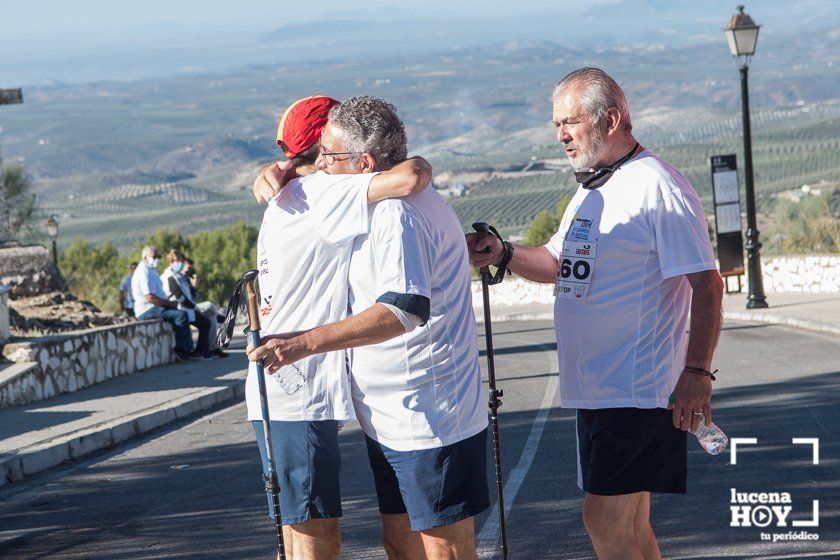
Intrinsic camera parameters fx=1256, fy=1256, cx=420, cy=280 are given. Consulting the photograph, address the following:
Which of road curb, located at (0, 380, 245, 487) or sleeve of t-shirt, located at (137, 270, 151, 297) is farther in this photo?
sleeve of t-shirt, located at (137, 270, 151, 297)

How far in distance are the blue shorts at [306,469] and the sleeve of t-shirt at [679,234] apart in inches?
47.7

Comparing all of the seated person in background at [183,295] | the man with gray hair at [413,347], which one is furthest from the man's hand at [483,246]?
the seated person in background at [183,295]

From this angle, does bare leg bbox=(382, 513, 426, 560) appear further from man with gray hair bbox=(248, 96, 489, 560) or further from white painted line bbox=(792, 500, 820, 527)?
white painted line bbox=(792, 500, 820, 527)

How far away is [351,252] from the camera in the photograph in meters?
3.93

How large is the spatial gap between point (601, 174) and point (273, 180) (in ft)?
3.69

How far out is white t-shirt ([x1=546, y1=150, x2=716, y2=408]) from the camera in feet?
13.6

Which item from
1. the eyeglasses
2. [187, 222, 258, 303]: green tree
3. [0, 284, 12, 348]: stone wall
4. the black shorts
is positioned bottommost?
[187, 222, 258, 303]: green tree

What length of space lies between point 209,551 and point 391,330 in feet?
10.0

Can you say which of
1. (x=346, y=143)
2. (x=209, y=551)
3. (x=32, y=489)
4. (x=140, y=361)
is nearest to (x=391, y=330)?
(x=346, y=143)

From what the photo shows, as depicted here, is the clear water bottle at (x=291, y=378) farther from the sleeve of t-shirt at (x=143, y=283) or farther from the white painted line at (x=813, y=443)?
the sleeve of t-shirt at (x=143, y=283)

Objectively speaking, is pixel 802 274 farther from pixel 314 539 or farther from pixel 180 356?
pixel 314 539

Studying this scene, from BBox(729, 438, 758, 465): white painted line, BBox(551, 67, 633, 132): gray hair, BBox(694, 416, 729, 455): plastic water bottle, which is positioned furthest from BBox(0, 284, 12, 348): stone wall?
BBox(694, 416, 729, 455): plastic water bottle

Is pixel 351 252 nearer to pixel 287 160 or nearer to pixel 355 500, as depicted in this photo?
pixel 287 160

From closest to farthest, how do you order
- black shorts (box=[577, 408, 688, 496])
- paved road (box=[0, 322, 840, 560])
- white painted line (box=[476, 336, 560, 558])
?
black shorts (box=[577, 408, 688, 496])
white painted line (box=[476, 336, 560, 558])
paved road (box=[0, 322, 840, 560])
